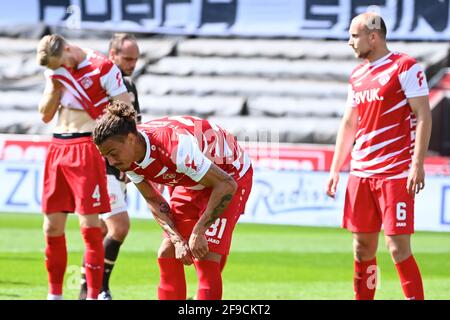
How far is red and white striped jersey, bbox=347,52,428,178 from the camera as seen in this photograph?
567 cm

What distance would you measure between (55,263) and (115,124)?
205 centimetres

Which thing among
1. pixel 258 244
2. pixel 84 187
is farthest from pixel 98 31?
pixel 84 187

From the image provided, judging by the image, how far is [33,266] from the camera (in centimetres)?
863

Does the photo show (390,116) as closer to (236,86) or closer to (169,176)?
(169,176)

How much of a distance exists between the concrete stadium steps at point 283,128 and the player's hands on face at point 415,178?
1120 centimetres

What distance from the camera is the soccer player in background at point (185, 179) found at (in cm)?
462

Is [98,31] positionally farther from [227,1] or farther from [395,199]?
[395,199]

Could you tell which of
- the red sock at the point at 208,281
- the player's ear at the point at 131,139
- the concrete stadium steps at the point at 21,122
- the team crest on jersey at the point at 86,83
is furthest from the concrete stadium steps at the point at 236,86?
the player's ear at the point at 131,139

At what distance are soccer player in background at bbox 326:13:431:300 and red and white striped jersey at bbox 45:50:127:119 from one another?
5.60 ft

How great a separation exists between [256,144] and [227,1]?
4954mm

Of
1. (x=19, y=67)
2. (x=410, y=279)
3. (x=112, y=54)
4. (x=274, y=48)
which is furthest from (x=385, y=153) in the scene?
(x=19, y=67)

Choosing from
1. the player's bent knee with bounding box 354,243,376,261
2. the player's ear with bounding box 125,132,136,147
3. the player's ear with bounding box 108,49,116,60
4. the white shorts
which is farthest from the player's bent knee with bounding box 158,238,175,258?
the player's ear with bounding box 108,49,116,60

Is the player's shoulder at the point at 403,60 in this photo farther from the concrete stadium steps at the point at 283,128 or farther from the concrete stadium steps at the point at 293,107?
the concrete stadium steps at the point at 293,107

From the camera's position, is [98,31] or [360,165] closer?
[360,165]
